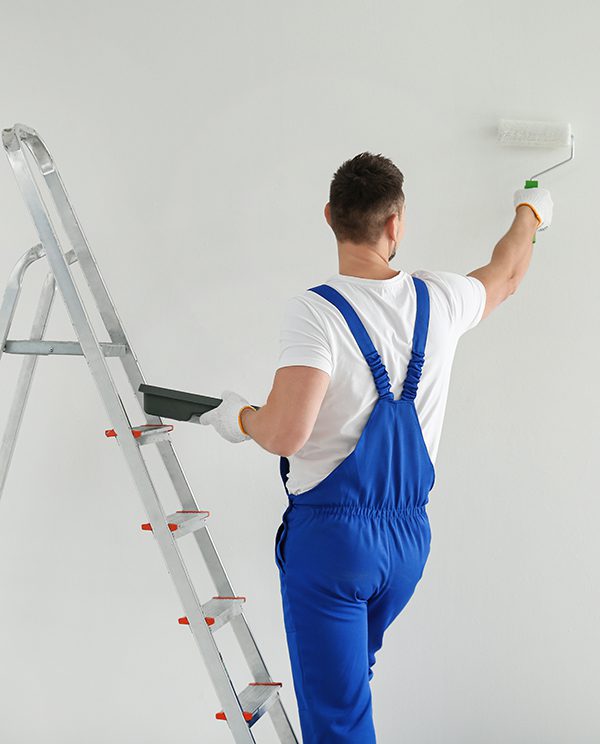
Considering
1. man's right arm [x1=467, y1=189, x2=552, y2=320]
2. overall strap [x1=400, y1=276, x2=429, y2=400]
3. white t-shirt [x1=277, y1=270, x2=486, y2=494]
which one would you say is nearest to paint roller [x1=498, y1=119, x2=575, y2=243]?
man's right arm [x1=467, y1=189, x2=552, y2=320]

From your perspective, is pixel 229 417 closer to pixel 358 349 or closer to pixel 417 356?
pixel 358 349

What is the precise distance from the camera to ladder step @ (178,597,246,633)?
77.4 inches

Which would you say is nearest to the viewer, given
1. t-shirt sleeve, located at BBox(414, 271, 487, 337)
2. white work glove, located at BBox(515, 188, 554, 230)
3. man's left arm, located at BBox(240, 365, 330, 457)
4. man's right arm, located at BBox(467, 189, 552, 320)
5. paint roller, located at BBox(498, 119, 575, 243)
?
man's left arm, located at BBox(240, 365, 330, 457)

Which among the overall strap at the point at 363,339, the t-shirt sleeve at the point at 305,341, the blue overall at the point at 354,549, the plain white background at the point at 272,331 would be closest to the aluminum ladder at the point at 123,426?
the blue overall at the point at 354,549

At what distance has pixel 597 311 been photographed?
2.49 metres

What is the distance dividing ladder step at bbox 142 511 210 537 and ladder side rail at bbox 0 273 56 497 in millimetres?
511

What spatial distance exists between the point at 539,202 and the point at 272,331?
856mm

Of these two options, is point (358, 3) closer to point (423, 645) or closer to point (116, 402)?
point (116, 402)

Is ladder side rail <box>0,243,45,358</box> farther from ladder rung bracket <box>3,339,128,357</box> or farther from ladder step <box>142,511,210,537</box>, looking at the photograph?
ladder step <box>142,511,210,537</box>

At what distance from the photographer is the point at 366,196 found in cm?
176

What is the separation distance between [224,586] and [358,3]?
5.70 feet

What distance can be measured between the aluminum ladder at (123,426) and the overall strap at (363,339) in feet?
1.90

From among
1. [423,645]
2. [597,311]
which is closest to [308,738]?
[423,645]

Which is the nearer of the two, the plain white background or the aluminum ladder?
the aluminum ladder
